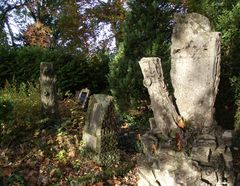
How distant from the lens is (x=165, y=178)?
548 centimetres

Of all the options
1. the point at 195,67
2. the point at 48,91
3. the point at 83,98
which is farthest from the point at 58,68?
the point at 195,67

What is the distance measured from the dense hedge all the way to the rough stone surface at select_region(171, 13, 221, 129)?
9924mm

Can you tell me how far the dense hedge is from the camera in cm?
1526

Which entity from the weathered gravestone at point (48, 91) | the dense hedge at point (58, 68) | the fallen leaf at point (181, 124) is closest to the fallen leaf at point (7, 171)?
the weathered gravestone at point (48, 91)

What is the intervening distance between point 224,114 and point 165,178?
5090 mm

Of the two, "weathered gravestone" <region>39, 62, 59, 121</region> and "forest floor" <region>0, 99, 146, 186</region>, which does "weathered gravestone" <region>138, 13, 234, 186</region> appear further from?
"weathered gravestone" <region>39, 62, 59, 121</region>

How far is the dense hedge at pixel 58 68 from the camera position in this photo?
1526 centimetres

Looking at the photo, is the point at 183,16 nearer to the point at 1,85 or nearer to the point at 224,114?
the point at 224,114

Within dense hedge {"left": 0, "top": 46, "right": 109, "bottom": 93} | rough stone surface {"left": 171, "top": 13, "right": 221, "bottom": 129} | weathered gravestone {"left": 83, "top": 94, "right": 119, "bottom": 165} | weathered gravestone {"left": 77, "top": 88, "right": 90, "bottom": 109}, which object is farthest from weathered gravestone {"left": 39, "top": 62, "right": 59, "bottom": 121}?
dense hedge {"left": 0, "top": 46, "right": 109, "bottom": 93}

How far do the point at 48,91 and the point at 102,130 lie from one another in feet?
8.13

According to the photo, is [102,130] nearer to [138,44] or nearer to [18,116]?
[18,116]

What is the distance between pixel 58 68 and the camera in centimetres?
1544

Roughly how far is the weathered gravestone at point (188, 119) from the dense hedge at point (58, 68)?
985 cm

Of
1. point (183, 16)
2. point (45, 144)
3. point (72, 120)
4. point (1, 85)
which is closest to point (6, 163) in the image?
point (45, 144)
